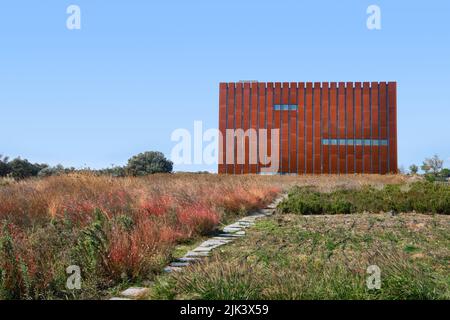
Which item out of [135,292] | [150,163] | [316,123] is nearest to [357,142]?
[316,123]

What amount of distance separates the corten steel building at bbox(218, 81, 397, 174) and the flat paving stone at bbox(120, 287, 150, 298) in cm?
4062

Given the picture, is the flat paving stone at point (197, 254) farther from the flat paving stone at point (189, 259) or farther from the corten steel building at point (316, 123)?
the corten steel building at point (316, 123)

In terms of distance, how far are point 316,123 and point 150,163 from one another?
1715 cm

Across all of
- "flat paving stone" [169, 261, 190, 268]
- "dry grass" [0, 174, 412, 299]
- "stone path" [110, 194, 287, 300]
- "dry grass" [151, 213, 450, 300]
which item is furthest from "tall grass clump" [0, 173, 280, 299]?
"dry grass" [151, 213, 450, 300]

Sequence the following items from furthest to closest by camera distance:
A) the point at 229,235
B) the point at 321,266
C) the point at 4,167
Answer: the point at 4,167
the point at 229,235
the point at 321,266

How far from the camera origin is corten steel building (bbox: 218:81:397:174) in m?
45.2

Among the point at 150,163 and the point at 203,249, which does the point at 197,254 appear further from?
the point at 150,163

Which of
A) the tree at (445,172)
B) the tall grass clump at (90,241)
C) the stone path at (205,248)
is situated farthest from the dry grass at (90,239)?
the tree at (445,172)

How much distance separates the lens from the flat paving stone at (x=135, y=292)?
16.7 feet

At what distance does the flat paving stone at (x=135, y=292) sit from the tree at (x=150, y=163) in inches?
1607

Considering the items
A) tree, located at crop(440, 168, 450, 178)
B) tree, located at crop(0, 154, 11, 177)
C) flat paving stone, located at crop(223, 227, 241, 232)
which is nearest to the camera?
flat paving stone, located at crop(223, 227, 241, 232)

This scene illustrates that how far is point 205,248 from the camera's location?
7.70 metres

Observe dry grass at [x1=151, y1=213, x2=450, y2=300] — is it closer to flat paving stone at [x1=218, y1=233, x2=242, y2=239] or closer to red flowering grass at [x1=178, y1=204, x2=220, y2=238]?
flat paving stone at [x1=218, y1=233, x2=242, y2=239]
